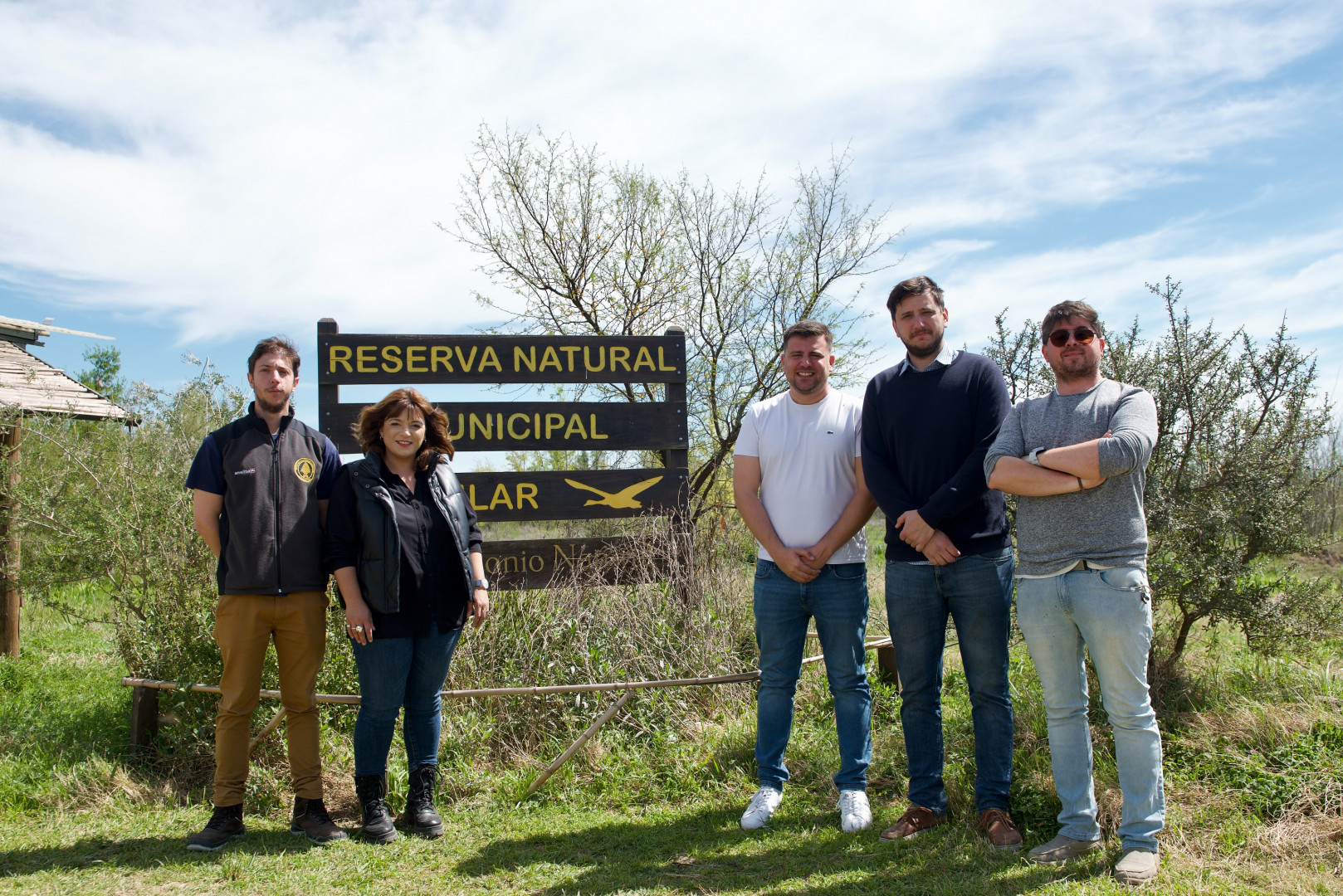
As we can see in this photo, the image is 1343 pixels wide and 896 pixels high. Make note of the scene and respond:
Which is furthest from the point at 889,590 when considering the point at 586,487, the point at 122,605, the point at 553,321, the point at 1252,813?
the point at 553,321

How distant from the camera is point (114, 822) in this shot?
3.94 m

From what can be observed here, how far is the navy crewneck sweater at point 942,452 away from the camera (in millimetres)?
3389

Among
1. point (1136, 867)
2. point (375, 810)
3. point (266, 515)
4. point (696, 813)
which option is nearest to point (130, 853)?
point (375, 810)

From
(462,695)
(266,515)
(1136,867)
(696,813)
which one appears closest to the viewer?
(1136,867)

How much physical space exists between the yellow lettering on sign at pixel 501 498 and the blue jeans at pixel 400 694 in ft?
5.82

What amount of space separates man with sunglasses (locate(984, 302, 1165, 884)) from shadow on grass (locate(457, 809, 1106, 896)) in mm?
238

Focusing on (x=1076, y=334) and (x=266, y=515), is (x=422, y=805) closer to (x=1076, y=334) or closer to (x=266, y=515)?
(x=266, y=515)

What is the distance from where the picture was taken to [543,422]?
574cm

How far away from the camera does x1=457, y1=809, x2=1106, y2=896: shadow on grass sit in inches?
122

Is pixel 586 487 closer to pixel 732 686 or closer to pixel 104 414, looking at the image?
pixel 732 686

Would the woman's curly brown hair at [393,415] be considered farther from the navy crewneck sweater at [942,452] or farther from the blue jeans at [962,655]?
the blue jeans at [962,655]

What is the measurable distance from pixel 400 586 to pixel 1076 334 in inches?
116

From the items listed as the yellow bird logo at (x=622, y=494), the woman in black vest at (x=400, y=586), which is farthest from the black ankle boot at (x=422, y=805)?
the yellow bird logo at (x=622, y=494)

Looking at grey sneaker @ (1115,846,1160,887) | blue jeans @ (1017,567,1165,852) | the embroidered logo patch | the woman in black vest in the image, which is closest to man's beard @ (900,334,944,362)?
blue jeans @ (1017,567,1165,852)
